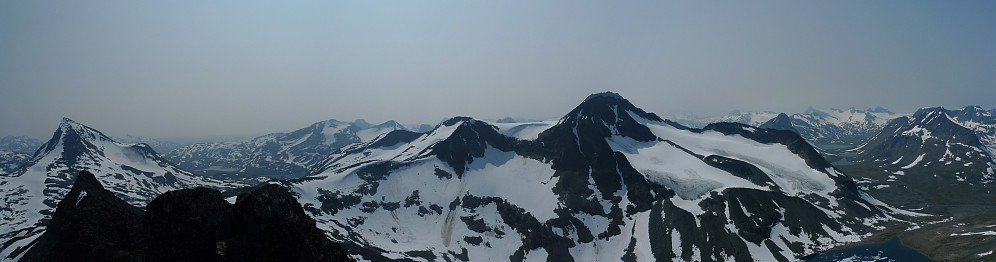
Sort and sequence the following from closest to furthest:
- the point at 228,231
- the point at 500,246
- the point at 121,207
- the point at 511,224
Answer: the point at 228,231 → the point at 121,207 → the point at 500,246 → the point at 511,224

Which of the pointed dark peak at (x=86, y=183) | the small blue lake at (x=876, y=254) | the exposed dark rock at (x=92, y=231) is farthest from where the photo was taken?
the small blue lake at (x=876, y=254)

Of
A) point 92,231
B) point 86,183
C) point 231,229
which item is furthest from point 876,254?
point 86,183

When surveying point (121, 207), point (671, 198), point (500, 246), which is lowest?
point (500, 246)

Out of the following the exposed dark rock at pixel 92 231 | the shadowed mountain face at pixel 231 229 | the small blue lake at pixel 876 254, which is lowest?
the small blue lake at pixel 876 254

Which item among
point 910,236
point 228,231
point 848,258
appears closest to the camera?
point 228,231

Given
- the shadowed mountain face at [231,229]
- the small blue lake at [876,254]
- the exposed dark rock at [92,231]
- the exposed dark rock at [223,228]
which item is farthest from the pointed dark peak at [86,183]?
the small blue lake at [876,254]

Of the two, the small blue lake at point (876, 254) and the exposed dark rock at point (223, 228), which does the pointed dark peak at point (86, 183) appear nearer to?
the exposed dark rock at point (223, 228)

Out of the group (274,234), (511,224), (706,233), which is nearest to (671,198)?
(706,233)

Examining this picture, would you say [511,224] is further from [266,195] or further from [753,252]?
[266,195]

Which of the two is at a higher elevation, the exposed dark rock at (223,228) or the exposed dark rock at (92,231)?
the exposed dark rock at (223,228)
